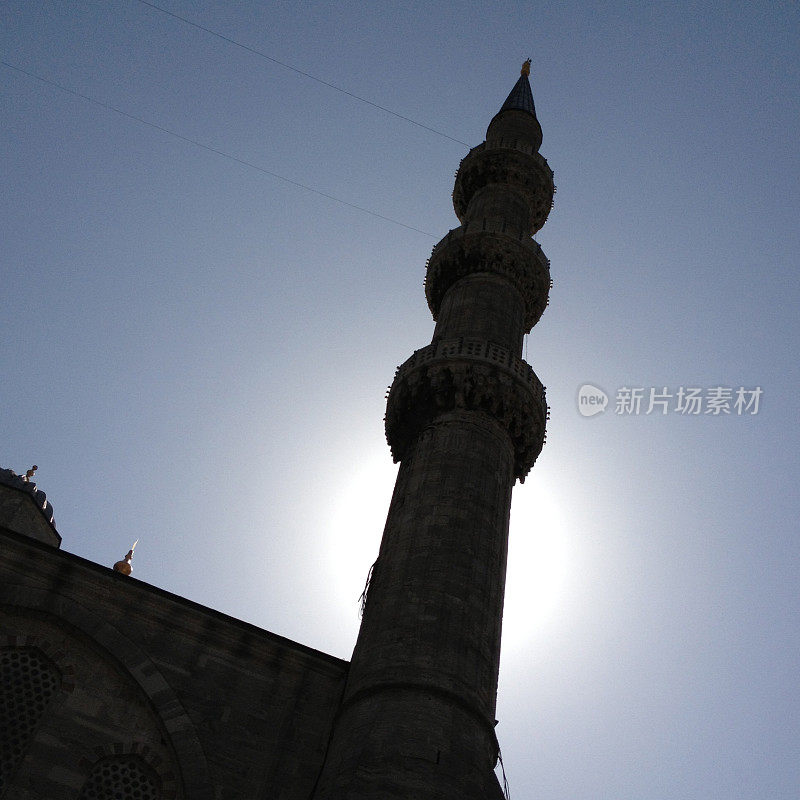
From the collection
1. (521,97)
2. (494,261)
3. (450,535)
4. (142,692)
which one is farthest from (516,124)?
(142,692)

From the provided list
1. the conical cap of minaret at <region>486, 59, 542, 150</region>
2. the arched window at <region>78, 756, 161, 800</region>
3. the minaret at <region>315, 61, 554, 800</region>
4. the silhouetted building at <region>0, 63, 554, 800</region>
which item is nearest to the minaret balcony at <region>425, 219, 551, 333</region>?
the minaret at <region>315, 61, 554, 800</region>

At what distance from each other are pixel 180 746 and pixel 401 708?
10.7 ft

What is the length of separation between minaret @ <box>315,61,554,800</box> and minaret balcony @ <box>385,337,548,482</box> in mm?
27

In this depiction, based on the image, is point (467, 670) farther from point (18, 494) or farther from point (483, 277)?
point (18, 494)

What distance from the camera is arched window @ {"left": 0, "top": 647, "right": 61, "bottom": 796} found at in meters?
11.7

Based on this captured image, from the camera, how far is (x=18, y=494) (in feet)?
76.2

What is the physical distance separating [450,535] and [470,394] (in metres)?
3.48

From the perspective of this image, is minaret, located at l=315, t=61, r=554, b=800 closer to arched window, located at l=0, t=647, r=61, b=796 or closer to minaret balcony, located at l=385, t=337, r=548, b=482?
minaret balcony, located at l=385, t=337, r=548, b=482

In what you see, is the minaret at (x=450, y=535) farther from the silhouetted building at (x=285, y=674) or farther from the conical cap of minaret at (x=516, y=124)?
the conical cap of minaret at (x=516, y=124)

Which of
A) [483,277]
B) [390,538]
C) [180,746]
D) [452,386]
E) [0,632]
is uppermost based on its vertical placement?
[483,277]

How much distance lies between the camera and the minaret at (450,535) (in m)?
11.1

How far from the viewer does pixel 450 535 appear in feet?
45.1

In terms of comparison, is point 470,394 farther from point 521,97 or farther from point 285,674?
point 521,97

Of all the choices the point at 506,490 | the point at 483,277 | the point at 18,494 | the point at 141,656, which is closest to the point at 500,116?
the point at 483,277
